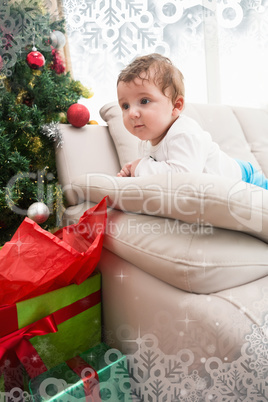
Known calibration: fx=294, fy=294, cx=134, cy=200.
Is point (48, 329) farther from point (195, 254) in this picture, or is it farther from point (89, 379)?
point (195, 254)

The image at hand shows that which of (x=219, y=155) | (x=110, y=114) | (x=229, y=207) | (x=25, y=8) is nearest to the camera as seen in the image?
(x=229, y=207)

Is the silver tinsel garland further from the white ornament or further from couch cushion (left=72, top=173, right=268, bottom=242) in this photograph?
→ couch cushion (left=72, top=173, right=268, bottom=242)

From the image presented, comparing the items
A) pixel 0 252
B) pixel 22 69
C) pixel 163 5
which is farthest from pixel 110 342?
pixel 163 5

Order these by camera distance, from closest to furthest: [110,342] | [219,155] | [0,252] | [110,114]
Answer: [0,252] → [110,342] → [219,155] → [110,114]

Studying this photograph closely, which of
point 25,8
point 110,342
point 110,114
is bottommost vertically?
point 110,342

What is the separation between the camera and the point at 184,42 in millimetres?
1785

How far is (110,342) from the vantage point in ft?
2.76

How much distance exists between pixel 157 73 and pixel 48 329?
0.80 metres

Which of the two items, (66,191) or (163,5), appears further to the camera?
(163,5)

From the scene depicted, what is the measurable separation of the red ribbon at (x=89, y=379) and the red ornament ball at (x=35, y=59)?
110cm

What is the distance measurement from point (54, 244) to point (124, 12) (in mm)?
1265

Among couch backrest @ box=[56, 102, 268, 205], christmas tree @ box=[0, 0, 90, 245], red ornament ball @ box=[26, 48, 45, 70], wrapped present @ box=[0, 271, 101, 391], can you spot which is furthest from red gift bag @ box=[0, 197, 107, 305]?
red ornament ball @ box=[26, 48, 45, 70]

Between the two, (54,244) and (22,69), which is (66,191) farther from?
(22,69)

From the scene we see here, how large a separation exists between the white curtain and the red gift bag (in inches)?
42.6
